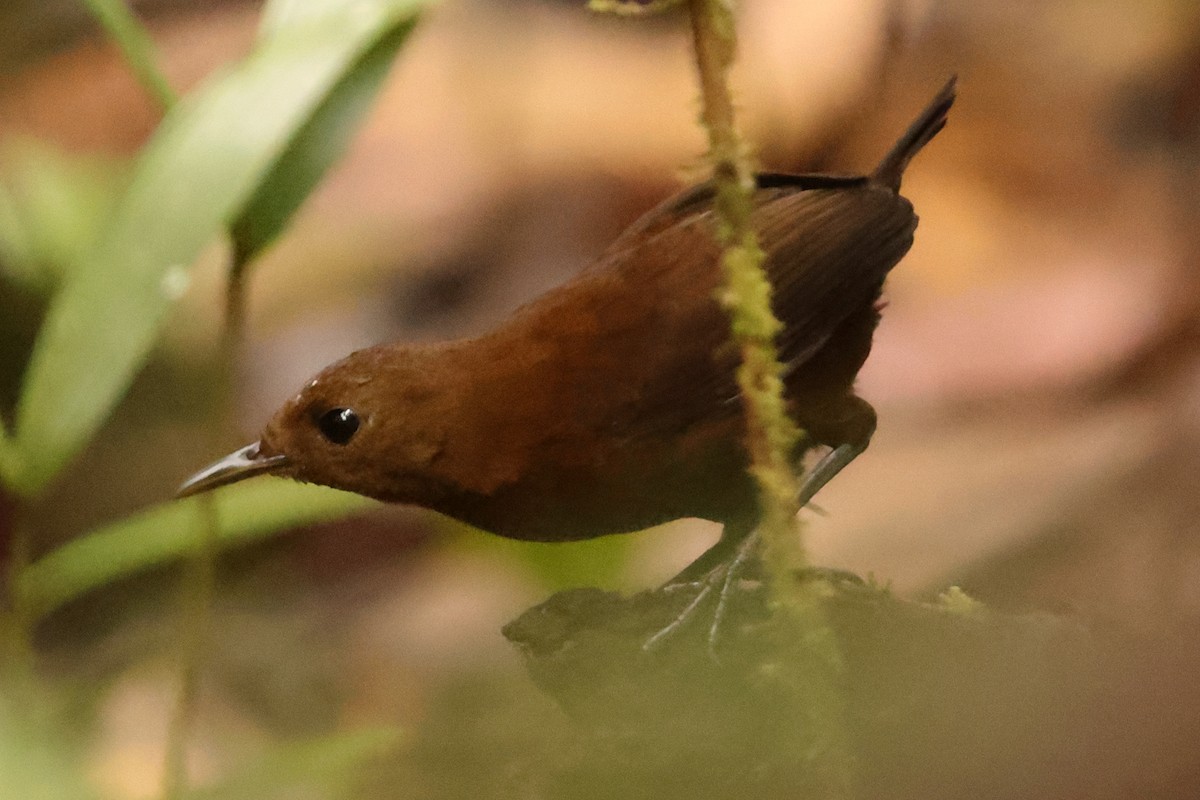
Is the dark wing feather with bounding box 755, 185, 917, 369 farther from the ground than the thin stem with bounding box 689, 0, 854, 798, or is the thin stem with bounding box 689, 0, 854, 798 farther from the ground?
the dark wing feather with bounding box 755, 185, 917, 369

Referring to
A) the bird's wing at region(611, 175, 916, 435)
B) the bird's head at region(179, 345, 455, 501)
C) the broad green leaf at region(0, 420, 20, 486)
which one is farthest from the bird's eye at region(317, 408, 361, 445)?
the broad green leaf at region(0, 420, 20, 486)

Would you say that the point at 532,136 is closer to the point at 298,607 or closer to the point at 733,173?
the point at 298,607

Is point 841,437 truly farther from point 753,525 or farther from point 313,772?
point 313,772

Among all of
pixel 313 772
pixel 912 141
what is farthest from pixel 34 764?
pixel 912 141

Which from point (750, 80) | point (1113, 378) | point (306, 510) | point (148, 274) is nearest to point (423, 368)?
point (148, 274)

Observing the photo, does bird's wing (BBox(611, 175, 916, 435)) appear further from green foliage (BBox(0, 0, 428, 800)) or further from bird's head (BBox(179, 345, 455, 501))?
green foliage (BBox(0, 0, 428, 800))
